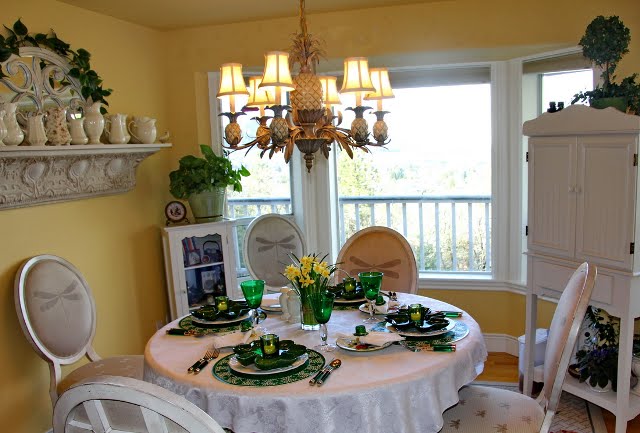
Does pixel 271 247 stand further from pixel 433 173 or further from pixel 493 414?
pixel 493 414

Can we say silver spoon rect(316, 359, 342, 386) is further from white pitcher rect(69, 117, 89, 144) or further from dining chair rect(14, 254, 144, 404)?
white pitcher rect(69, 117, 89, 144)

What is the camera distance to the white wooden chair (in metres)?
1.18

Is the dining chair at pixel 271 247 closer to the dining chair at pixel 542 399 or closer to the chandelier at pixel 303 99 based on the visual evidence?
the chandelier at pixel 303 99

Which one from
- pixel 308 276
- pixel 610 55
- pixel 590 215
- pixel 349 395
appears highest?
pixel 610 55

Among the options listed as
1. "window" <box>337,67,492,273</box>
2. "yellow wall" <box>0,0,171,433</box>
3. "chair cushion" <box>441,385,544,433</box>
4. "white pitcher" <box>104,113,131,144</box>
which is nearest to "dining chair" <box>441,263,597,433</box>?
"chair cushion" <box>441,385,544,433</box>

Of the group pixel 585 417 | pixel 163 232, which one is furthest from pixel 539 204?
pixel 163 232

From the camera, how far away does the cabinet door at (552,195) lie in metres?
2.85

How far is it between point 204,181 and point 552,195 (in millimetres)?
2118

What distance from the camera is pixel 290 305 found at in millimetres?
2398

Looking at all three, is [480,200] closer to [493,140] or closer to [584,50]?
[493,140]

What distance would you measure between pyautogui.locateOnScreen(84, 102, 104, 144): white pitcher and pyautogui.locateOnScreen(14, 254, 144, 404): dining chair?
0.66 m

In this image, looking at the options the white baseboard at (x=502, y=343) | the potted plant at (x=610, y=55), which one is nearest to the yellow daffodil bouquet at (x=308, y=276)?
the potted plant at (x=610, y=55)

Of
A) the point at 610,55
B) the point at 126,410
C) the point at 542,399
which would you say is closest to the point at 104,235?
the point at 126,410

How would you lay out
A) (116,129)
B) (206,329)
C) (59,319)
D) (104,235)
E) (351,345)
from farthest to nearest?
(104,235) < (116,129) < (59,319) < (206,329) < (351,345)
